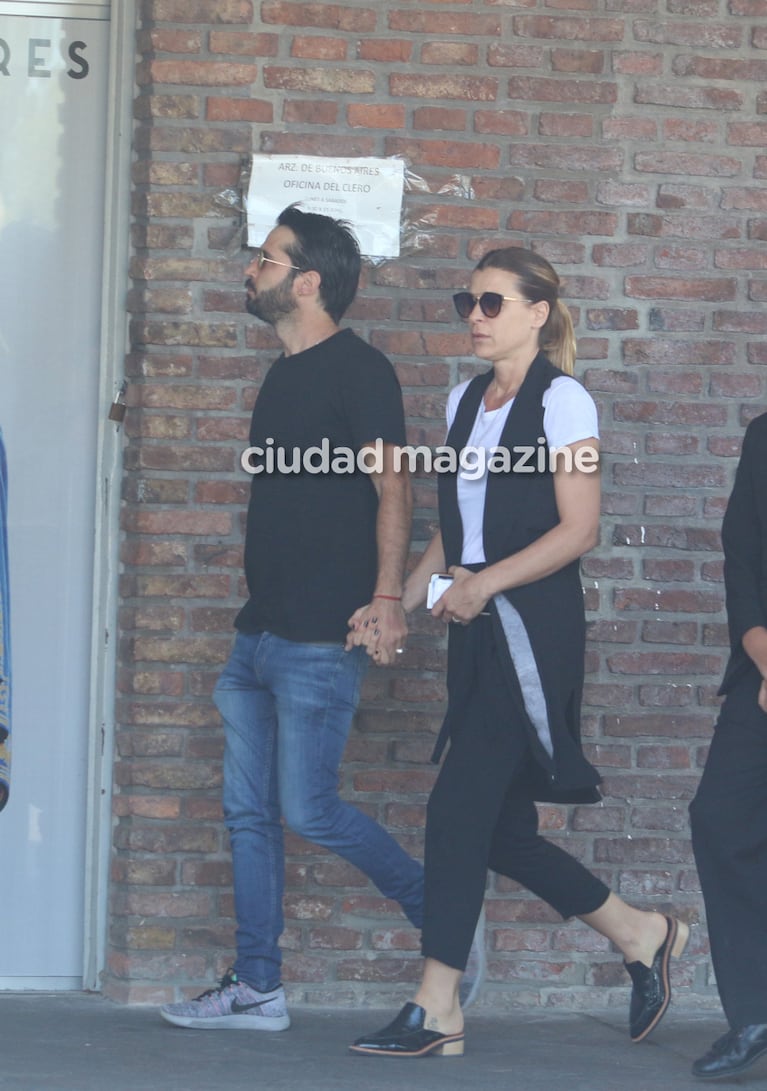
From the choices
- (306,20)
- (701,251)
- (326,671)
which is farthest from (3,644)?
(701,251)

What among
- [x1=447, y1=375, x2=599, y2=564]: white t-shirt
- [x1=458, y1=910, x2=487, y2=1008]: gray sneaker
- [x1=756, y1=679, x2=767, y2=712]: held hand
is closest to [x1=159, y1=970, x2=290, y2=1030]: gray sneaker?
[x1=458, y1=910, x2=487, y2=1008]: gray sneaker

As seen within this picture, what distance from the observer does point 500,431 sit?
4102 mm

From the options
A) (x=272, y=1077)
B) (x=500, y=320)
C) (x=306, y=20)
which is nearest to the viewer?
(x=272, y=1077)

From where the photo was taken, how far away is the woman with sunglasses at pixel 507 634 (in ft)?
13.1

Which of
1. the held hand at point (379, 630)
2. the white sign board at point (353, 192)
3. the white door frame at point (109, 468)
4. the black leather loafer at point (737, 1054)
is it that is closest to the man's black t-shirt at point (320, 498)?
the held hand at point (379, 630)

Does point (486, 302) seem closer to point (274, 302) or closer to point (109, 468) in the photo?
point (274, 302)

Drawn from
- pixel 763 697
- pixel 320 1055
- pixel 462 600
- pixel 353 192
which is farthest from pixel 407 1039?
pixel 353 192

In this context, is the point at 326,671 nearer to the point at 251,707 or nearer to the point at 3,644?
the point at 251,707

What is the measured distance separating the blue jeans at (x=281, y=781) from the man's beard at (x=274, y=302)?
2.77ft

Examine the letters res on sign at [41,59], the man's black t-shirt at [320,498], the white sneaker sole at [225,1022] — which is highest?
the letters res on sign at [41,59]

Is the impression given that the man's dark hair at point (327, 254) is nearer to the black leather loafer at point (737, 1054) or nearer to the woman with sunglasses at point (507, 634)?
the woman with sunglasses at point (507, 634)

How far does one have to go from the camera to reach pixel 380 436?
4211mm

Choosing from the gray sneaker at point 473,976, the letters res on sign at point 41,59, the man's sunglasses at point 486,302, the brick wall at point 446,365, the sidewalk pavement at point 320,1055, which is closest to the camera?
the sidewalk pavement at point 320,1055

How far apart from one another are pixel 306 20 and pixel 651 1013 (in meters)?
2.86
